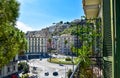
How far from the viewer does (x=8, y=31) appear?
28.7ft

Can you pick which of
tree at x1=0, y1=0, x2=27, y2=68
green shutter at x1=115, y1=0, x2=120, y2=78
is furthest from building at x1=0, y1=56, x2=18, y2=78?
green shutter at x1=115, y1=0, x2=120, y2=78

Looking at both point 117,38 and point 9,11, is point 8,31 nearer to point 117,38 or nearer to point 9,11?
point 9,11

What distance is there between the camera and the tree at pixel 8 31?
27.9 feet

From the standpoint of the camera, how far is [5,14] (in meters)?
8.52

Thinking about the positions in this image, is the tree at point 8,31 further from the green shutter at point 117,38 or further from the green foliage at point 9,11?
the green shutter at point 117,38

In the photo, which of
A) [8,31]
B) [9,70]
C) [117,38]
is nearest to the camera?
[117,38]

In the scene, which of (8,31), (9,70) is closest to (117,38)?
(8,31)

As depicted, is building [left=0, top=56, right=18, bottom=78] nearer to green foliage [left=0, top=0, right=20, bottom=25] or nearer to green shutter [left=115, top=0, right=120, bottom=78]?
green foliage [left=0, top=0, right=20, bottom=25]

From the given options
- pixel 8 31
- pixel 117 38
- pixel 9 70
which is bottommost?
pixel 9 70

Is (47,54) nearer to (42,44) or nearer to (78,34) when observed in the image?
(42,44)

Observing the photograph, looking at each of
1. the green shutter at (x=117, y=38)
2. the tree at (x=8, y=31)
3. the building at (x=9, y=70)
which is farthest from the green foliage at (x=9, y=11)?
the building at (x=9, y=70)

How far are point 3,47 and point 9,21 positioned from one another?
0.84 meters

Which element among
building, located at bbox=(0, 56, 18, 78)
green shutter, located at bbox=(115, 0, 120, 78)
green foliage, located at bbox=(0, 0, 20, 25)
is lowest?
building, located at bbox=(0, 56, 18, 78)

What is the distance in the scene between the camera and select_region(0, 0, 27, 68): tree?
851 cm
